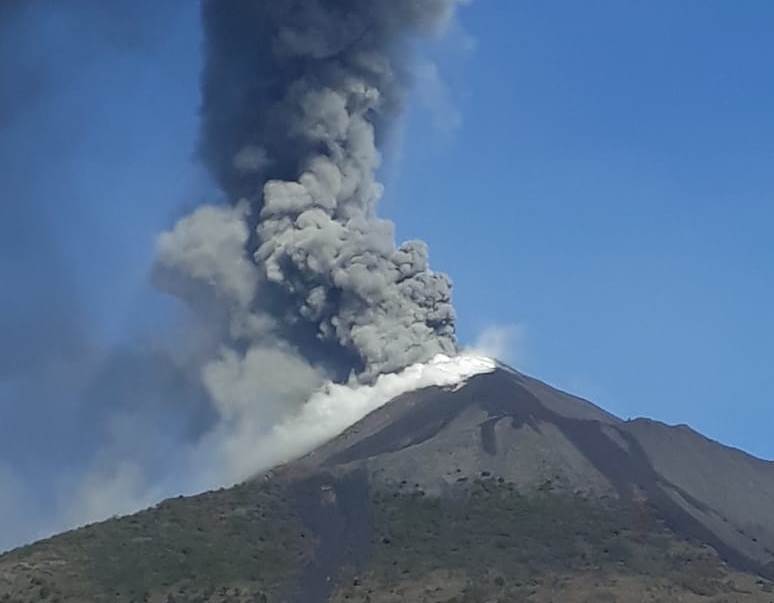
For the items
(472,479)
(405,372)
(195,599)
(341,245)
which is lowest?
(195,599)

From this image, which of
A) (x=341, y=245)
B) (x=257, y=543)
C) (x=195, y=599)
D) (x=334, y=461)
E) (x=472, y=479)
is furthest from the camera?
(x=341, y=245)

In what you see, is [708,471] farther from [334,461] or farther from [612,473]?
[334,461]

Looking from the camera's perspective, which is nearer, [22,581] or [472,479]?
[22,581]

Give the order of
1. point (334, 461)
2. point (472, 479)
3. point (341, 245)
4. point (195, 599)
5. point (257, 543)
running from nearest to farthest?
point (195, 599) < point (257, 543) < point (472, 479) < point (334, 461) < point (341, 245)

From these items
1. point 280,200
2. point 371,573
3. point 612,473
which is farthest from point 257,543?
point 280,200

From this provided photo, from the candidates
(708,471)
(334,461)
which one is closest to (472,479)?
(334,461)

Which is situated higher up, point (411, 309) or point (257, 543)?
point (411, 309)
